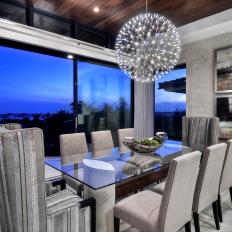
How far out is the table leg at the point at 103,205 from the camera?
1841 mm

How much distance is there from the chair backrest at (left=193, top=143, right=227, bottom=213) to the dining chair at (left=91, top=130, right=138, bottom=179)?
24.9 inches

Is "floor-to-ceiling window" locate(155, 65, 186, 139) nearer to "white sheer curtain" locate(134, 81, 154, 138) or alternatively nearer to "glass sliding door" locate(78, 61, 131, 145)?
"white sheer curtain" locate(134, 81, 154, 138)

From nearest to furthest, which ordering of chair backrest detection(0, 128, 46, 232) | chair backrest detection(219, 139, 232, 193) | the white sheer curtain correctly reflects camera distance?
chair backrest detection(0, 128, 46, 232)
chair backrest detection(219, 139, 232, 193)
the white sheer curtain

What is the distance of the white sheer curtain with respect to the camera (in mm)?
5742

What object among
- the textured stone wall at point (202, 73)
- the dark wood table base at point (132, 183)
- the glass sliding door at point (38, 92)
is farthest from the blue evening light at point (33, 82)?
the dark wood table base at point (132, 183)

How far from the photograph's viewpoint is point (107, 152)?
311 centimetres

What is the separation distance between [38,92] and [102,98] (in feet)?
5.17

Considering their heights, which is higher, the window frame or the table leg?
the window frame

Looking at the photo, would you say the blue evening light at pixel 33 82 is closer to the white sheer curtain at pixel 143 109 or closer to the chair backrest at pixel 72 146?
the chair backrest at pixel 72 146

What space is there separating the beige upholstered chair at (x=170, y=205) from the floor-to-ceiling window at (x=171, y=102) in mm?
3715

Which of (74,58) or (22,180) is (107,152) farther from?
(74,58)

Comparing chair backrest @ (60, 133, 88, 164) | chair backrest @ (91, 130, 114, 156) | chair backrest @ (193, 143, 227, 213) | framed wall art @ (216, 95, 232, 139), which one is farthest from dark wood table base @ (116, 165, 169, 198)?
framed wall art @ (216, 95, 232, 139)

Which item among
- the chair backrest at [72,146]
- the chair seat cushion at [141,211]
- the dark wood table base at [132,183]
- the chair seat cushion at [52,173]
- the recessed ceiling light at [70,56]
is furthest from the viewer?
the recessed ceiling light at [70,56]

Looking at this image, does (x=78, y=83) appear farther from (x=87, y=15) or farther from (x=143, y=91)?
(x=143, y=91)
